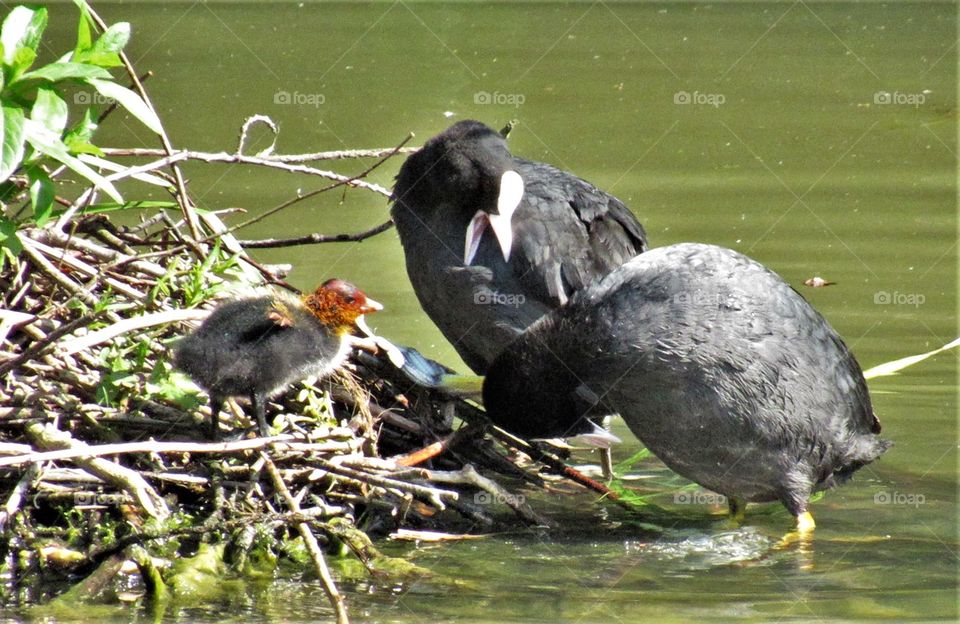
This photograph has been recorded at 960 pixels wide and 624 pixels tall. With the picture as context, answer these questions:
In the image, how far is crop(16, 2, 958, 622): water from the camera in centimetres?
405

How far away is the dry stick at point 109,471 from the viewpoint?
12.6 ft

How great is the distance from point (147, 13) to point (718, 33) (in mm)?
4610

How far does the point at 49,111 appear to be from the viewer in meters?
3.60

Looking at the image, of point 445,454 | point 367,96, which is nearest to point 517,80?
point 367,96

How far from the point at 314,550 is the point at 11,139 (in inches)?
46.4

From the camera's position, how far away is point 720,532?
15.2 ft

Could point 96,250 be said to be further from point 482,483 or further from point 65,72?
point 482,483

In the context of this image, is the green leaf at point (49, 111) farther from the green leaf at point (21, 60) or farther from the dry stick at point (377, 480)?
the dry stick at point (377, 480)

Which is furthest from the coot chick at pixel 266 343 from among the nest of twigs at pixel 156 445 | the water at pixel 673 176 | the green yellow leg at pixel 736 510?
the green yellow leg at pixel 736 510

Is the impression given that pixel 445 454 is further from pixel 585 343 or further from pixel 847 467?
pixel 847 467

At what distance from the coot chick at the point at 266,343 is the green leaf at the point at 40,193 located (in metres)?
0.55

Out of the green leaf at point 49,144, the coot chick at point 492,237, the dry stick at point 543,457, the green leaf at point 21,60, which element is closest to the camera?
the green leaf at point 49,144

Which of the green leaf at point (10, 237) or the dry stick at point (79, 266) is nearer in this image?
the green leaf at point (10, 237)

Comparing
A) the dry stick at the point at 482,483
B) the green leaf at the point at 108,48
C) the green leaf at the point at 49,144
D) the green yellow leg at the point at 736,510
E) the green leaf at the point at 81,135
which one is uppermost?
the green leaf at the point at 108,48
